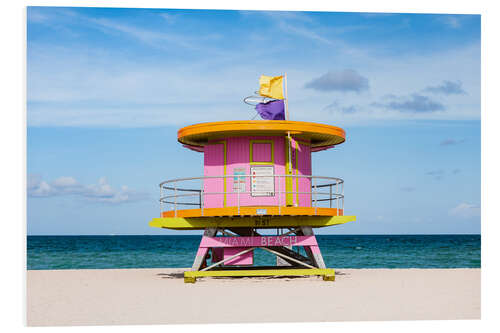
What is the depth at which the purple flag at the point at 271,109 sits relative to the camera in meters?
21.3

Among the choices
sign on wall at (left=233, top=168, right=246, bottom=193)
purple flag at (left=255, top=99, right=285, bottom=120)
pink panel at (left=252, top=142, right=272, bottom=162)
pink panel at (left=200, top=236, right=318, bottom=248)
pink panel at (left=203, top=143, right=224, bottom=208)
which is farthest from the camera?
purple flag at (left=255, top=99, right=285, bottom=120)

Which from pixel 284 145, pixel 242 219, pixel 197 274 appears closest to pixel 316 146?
pixel 284 145

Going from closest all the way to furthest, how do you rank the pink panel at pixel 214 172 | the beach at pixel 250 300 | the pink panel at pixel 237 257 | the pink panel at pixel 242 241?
the beach at pixel 250 300 → the pink panel at pixel 242 241 → the pink panel at pixel 214 172 → the pink panel at pixel 237 257

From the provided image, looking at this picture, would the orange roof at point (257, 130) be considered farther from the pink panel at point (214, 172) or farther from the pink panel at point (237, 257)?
the pink panel at point (237, 257)

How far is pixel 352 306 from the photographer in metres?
14.9

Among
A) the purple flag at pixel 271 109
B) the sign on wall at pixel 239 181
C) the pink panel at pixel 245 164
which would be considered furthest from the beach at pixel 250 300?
the purple flag at pixel 271 109

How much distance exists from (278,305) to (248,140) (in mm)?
6927

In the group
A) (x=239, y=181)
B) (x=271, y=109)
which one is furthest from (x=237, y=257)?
(x=271, y=109)

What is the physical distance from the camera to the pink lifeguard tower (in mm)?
20109

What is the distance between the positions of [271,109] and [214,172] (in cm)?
270

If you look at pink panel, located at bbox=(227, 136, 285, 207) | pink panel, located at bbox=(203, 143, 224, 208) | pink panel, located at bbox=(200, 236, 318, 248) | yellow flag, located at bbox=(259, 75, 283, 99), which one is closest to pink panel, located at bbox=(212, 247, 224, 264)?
pink panel, located at bbox=(200, 236, 318, 248)

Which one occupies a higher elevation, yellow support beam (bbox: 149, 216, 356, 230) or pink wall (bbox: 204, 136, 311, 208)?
pink wall (bbox: 204, 136, 311, 208)

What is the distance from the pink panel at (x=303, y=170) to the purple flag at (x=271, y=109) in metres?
1.22

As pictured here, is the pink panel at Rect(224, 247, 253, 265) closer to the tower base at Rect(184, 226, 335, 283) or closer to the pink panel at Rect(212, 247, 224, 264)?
the tower base at Rect(184, 226, 335, 283)
